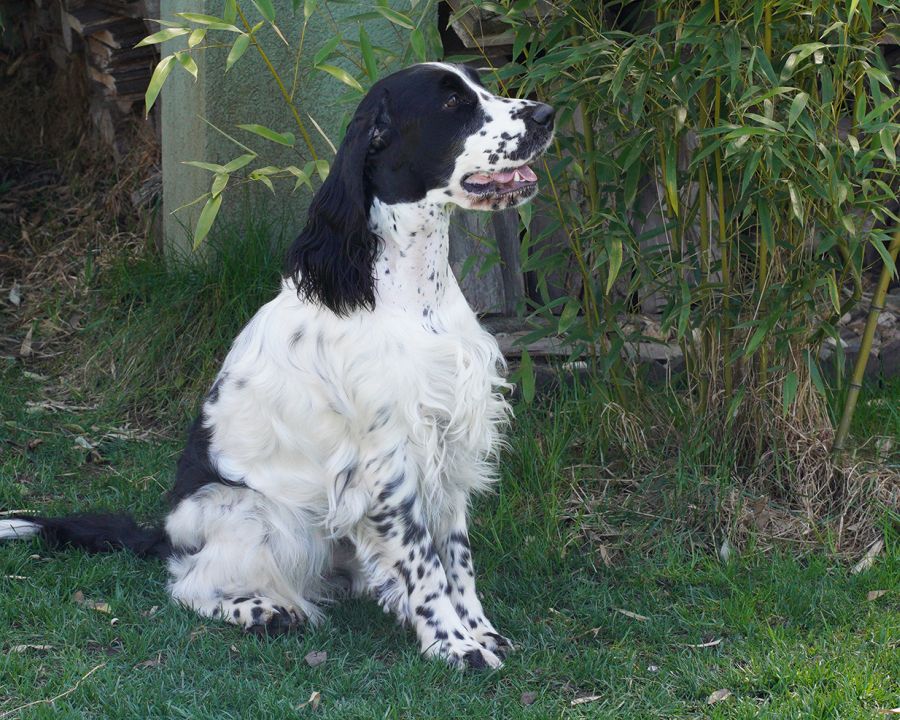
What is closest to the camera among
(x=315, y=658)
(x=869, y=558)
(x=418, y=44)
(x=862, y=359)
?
(x=315, y=658)

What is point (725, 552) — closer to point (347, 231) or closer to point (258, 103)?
point (347, 231)

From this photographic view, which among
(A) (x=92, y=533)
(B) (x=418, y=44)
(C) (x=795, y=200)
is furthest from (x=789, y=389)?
(A) (x=92, y=533)

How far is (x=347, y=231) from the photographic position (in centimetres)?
327

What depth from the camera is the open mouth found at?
3.28 meters

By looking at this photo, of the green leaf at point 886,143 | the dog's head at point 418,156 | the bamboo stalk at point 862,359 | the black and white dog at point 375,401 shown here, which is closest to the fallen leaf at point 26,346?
the black and white dog at point 375,401

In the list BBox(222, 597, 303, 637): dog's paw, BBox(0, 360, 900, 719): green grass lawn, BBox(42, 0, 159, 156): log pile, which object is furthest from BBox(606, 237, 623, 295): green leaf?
BBox(42, 0, 159, 156): log pile

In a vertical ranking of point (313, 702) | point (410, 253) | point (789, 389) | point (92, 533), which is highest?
point (410, 253)

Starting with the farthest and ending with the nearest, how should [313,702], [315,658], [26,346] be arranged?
[26,346] < [315,658] < [313,702]

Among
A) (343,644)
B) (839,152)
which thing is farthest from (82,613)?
(839,152)

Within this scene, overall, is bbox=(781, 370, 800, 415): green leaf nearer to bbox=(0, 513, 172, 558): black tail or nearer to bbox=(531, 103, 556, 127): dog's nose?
bbox=(531, 103, 556, 127): dog's nose

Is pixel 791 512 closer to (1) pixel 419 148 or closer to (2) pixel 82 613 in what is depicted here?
(1) pixel 419 148

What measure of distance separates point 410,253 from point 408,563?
865mm

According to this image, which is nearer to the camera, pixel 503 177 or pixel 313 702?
pixel 313 702

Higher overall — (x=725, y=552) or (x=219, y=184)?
(x=219, y=184)
